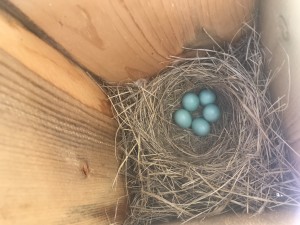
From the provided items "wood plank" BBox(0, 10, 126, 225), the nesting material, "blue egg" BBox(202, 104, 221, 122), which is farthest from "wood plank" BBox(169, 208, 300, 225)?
"blue egg" BBox(202, 104, 221, 122)

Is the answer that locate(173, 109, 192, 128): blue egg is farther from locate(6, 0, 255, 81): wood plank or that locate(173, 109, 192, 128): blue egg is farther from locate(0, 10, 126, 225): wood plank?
locate(0, 10, 126, 225): wood plank

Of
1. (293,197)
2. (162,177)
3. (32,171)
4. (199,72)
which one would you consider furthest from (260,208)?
(32,171)

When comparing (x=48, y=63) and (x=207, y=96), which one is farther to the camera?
(x=207, y=96)

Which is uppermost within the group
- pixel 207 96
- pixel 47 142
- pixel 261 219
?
pixel 47 142

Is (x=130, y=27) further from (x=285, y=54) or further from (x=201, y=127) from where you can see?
(x=201, y=127)

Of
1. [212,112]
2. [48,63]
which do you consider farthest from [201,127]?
[48,63]

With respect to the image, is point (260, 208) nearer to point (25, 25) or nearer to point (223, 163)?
point (223, 163)
